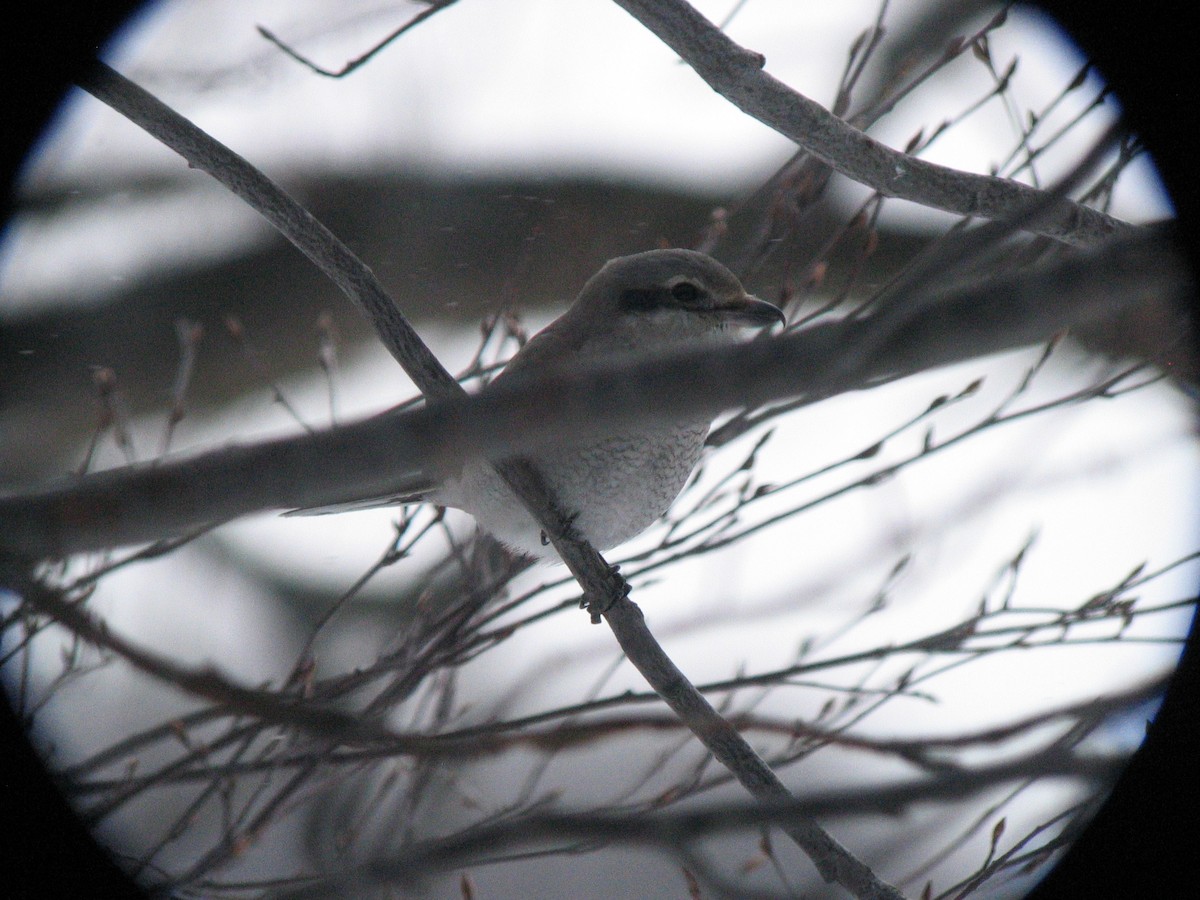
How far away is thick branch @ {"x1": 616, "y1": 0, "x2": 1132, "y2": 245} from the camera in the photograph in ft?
6.51

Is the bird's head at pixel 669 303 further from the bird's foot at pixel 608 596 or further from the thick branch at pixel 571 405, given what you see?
the thick branch at pixel 571 405

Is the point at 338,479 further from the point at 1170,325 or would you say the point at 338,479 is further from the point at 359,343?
the point at 359,343

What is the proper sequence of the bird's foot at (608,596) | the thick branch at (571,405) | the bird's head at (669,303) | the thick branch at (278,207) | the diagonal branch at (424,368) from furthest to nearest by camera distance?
the bird's head at (669,303) → the bird's foot at (608,596) → the thick branch at (278,207) → the diagonal branch at (424,368) → the thick branch at (571,405)

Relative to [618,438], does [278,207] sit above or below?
above

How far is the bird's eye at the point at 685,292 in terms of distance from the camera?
258cm

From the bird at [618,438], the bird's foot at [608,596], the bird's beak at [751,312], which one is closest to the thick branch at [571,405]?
the bird's foot at [608,596]

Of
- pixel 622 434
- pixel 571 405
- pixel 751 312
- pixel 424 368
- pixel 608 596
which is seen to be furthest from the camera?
pixel 751 312

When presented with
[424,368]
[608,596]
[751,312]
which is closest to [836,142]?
[751,312]

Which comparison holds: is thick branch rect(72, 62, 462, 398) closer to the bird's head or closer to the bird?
the bird

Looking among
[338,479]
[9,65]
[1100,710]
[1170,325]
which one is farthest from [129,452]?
[1170,325]

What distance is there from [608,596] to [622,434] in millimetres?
439

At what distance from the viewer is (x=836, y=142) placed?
2037 millimetres

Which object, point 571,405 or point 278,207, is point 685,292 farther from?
point 571,405

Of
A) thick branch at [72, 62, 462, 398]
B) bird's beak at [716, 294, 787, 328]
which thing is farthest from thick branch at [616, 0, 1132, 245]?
thick branch at [72, 62, 462, 398]
